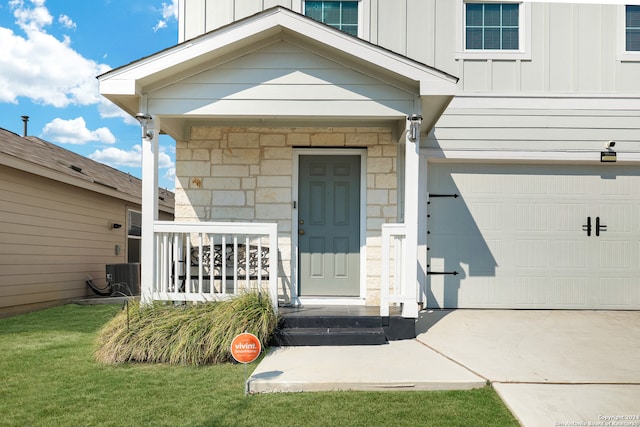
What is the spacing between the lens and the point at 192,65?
4.77 meters

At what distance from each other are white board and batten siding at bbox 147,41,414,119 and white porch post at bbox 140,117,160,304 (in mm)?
280

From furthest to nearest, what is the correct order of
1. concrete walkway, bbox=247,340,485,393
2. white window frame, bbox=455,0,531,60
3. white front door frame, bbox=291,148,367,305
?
white window frame, bbox=455,0,531,60, white front door frame, bbox=291,148,367,305, concrete walkway, bbox=247,340,485,393

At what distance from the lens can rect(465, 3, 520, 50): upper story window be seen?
6301 mm

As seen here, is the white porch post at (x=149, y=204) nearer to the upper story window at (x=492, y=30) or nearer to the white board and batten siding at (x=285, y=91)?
the white board and batten siding at (x=285, y=91)

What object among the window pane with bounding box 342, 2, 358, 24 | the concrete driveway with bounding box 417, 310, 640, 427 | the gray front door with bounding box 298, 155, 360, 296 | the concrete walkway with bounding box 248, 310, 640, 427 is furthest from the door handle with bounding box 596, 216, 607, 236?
the window pane with bounding box 342, 2, 358, 24

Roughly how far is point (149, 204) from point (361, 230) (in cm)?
255

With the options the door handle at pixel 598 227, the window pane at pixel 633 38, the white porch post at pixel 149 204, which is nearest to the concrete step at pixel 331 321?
the white porch post at pixel 149 204

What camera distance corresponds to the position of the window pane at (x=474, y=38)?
248 inches

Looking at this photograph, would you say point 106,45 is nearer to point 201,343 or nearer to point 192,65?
point 192,65

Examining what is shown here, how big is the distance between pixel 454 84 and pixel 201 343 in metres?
3.33

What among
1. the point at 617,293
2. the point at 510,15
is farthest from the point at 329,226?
the point at 617,293

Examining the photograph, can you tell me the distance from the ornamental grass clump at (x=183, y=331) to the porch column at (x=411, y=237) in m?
1.36

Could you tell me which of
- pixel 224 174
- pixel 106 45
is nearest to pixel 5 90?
pixel 106 45

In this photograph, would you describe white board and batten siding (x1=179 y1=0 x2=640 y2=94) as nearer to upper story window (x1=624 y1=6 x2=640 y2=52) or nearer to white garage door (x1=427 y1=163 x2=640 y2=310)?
upper story window (x1=624 y1=6 x2=640 y2=52)
